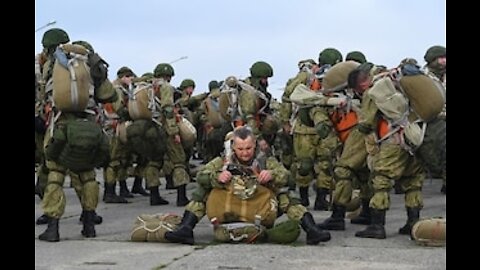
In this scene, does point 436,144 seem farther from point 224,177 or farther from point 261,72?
point 261,72

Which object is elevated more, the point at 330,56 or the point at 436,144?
the point at 330,56

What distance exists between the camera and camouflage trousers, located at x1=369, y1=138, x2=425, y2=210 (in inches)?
289

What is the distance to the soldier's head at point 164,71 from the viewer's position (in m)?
11.7

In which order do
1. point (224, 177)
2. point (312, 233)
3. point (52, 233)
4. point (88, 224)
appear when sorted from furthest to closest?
point (88, 224) → point (52, 233) → point (312, 233) → point (224, 177)

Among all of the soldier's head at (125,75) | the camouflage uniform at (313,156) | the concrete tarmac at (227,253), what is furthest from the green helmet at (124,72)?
the concrete tarmac at (227,253)

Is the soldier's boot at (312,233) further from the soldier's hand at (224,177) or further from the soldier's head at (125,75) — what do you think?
the soldier's head at (125,75)

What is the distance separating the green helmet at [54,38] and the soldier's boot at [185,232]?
2.15 m

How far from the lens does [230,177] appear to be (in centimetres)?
706

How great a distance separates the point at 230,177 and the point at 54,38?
7.52 feet

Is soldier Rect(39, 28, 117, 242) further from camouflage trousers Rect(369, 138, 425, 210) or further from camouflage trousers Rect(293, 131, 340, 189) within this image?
camouflage trousers Rect(293, 131, 340, 189)

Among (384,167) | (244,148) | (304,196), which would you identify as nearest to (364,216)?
(384,167)

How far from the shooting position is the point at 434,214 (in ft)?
30.7

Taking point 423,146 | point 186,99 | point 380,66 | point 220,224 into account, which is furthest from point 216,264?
point 186,99
